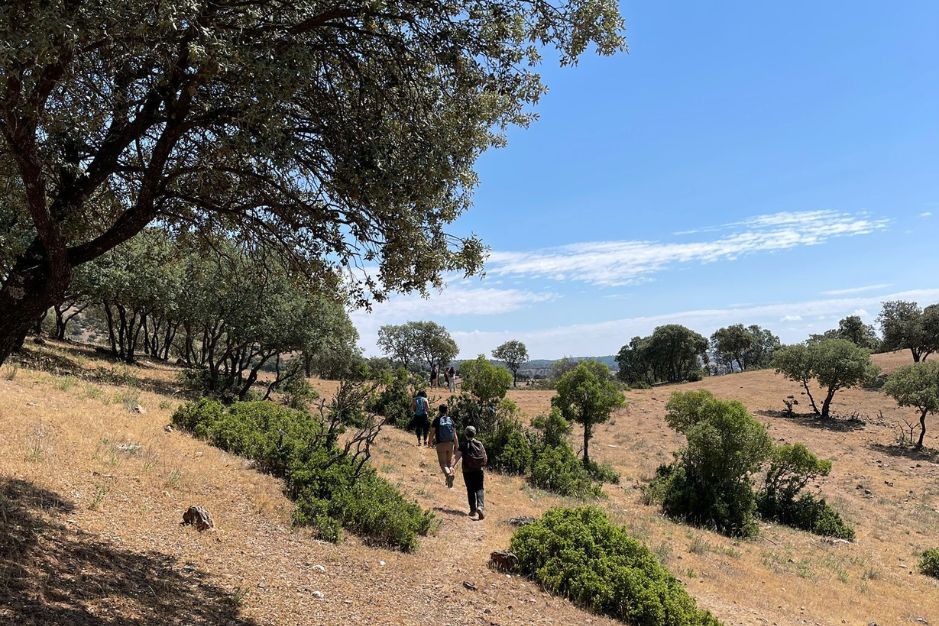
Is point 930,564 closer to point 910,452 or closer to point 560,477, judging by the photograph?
point 560,477

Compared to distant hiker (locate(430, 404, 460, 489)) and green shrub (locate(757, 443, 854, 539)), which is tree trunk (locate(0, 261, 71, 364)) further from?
green shrub (locate(757, 443, 854, 539))

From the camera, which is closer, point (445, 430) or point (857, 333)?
point (445, 430)

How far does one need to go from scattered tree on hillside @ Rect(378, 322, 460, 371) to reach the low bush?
236ft

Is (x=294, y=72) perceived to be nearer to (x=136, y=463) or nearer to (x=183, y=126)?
(x=183, y=126)

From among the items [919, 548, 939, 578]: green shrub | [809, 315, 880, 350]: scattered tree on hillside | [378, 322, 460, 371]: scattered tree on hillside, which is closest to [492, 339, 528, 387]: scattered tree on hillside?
[378, 322, 460, 371]: scattered tree on hillside

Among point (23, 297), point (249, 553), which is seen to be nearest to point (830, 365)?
point (249, 553)

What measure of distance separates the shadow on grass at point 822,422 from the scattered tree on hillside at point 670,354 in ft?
125

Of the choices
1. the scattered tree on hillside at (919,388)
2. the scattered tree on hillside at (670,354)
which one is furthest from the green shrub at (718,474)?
the scattered tree on hillside at (670,354)

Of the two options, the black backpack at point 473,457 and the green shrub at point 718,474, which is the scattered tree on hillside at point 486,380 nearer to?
the green shrub at point 718,474

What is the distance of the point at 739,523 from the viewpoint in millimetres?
17641

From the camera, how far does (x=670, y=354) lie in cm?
8562

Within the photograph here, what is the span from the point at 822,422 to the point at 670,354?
44767 mm

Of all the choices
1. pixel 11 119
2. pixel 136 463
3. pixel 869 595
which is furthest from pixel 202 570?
pixel 869 595

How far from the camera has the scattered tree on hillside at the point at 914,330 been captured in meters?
57.0
